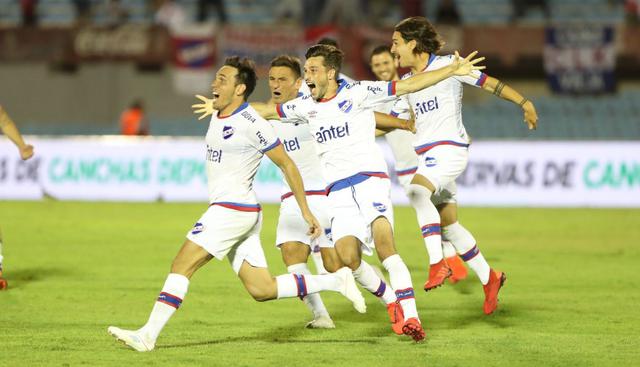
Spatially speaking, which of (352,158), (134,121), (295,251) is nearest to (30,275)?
(295,251)

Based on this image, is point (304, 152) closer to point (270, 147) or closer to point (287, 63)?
point (287, 63)

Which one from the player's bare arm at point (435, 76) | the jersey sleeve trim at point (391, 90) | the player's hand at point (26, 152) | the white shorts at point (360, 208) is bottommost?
the white shorts at point (360, 208)

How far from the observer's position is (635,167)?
62.5 feet

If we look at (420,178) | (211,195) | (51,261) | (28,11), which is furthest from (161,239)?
(28,11)

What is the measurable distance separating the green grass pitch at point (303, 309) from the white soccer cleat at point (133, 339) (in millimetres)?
71

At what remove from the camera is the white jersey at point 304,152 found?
922 cm

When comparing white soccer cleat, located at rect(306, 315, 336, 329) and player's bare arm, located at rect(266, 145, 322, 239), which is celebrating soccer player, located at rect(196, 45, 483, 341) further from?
white soccer cleat, located at rect(306, 315, 336, 329)

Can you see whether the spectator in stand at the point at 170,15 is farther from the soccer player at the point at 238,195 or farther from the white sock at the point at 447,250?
the soccer player at the point at 238,195

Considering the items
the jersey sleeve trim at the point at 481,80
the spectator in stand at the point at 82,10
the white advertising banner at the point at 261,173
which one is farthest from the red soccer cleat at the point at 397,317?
the spectator in stand at the point at 82,10

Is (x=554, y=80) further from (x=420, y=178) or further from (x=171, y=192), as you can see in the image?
(x=420, y=178)

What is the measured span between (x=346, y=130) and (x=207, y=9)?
18337 millimetres

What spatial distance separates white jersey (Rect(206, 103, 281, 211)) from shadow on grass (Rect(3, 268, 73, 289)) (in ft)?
13.3

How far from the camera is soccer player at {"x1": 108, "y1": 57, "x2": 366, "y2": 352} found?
7641mm

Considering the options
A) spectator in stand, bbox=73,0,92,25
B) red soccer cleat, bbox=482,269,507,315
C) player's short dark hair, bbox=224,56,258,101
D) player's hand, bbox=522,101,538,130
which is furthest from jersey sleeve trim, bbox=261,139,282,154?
spectator in stand, bbox=73,0,92,25
